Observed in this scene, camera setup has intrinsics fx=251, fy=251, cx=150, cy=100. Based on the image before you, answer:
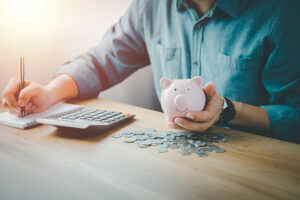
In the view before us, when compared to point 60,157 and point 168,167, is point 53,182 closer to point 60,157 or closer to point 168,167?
point 60,157

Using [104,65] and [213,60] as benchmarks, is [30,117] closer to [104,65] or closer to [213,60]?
[104,65]

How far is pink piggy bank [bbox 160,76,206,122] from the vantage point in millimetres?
565

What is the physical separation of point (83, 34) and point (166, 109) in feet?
2.89

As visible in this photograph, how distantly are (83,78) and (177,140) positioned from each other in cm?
54

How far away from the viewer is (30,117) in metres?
0.76

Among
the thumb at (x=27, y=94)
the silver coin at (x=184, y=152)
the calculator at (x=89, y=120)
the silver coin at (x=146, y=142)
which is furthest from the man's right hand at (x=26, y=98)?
the silver coin at (x=184, y=152)

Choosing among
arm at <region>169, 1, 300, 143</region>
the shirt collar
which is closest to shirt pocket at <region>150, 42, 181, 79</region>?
the shirt collar

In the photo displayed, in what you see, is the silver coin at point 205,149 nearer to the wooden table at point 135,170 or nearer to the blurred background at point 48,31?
the wooden table at point 135,170

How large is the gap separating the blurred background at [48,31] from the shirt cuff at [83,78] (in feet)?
0.55

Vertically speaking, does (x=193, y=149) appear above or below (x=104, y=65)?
below

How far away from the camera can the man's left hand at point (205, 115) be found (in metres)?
0.58

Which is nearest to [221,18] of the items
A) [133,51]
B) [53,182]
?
[133,51]

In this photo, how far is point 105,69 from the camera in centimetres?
110

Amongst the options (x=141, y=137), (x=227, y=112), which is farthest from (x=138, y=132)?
(x=227, y=112)
